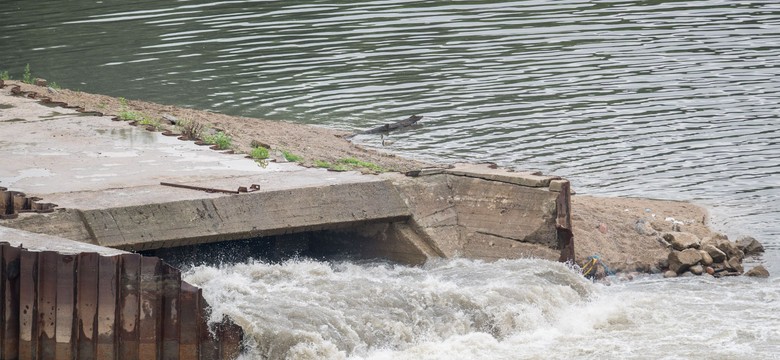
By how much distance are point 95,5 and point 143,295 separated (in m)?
27.8

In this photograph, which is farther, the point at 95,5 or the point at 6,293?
the point at 95,5

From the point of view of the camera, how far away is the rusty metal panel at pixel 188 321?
11.3m

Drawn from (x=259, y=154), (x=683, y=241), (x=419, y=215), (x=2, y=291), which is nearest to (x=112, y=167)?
(x=259, y=154)

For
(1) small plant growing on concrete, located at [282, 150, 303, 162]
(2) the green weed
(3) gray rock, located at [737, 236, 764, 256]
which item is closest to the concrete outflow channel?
(2) the green weed

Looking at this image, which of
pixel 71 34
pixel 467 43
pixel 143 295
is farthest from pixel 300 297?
pixel 71 34

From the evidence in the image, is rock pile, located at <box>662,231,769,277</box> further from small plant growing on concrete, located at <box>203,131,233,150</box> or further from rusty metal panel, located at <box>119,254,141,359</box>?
rusty metal panel, located at <box>119,254,141,359</box>

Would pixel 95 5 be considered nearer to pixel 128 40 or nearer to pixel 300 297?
pixel 128 40

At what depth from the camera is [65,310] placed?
1135 centimetres

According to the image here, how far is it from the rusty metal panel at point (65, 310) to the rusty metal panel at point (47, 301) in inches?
1.8

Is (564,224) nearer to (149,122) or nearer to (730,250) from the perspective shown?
(730,250)

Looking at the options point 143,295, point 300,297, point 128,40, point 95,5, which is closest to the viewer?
point 143,295

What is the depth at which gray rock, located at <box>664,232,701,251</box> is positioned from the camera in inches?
634

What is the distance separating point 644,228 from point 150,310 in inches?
294

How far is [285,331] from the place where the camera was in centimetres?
1192
